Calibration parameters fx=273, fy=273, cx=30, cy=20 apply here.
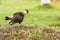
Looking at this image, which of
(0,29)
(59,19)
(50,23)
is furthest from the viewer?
(59,19)

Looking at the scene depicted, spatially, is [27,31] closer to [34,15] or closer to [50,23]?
[50,23]

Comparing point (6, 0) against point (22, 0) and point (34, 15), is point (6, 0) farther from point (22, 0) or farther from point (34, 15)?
point (34, 15)

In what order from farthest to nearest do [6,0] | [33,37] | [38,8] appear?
[6,0] < [38,8] < [33,37]

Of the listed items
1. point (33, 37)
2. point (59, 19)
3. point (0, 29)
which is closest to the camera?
point (33, 37)

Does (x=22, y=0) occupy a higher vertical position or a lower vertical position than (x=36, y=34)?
lower

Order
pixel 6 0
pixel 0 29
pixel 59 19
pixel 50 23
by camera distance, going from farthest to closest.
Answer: pixel 6 0
pixel 59 19
pixel 50 23
pixel 0 29

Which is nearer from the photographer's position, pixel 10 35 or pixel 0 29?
pixel 10 35

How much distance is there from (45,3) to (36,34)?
993cm

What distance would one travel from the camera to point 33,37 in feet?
25.3

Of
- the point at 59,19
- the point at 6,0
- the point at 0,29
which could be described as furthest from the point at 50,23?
the point at 6,0

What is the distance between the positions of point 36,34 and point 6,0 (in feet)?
49.4

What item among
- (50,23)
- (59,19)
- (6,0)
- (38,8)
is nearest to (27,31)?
(50,23)

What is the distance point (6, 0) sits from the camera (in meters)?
22.6

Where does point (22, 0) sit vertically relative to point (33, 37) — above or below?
below
